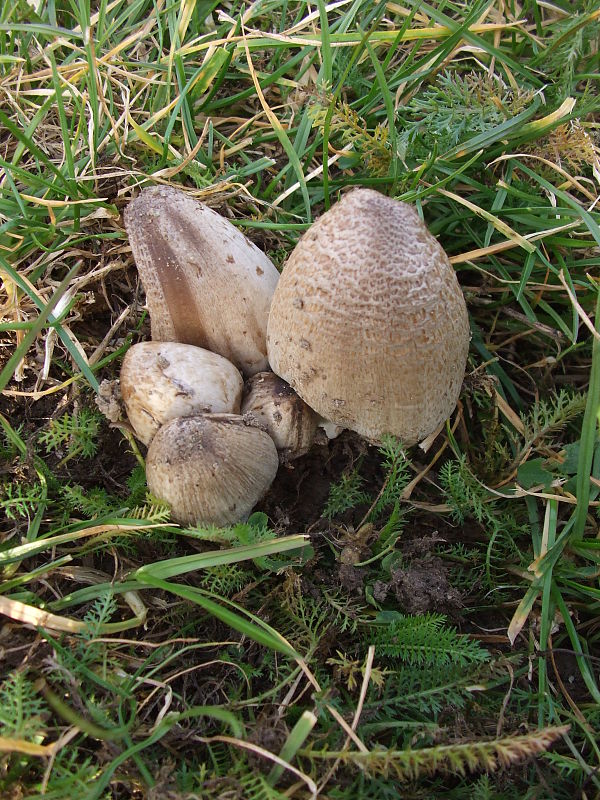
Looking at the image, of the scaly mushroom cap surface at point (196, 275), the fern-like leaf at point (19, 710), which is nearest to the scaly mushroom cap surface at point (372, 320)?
the scaly mushroom cap surface at point (196, 275)

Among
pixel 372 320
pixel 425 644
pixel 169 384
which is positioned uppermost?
pixel 372 320

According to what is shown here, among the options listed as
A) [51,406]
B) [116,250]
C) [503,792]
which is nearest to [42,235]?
[116,250]

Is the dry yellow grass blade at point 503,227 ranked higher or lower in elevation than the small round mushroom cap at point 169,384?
higher

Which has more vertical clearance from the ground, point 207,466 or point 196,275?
point 196,275

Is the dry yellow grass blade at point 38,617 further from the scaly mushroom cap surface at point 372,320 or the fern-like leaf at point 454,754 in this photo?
the scaly mushroom cap surface at point 372,320

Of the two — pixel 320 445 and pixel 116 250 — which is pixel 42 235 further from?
pixel 320 445

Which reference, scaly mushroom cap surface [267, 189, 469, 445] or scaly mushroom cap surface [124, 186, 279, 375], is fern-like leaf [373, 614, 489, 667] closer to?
scaly mushroom cap surface [267, 189, 469, 445]

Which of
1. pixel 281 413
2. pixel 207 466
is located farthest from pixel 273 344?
pixel 207 466

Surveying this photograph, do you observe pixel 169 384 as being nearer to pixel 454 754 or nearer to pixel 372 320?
pixel 372 320
